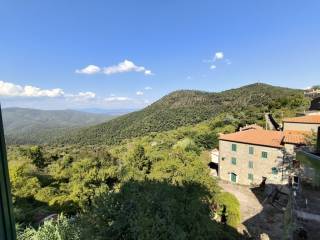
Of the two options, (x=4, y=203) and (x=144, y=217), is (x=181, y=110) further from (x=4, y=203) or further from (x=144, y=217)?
(x=4, y=203)

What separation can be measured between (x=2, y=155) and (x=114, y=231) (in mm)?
6925

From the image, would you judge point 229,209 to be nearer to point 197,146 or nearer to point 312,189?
point 312,189

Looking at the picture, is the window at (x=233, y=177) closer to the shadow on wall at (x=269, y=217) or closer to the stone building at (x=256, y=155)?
the stone building at (x=256, y=155)

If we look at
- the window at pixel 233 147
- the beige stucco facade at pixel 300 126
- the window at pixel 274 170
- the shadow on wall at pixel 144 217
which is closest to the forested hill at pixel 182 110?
the beige stucco facade at pixel 300 126

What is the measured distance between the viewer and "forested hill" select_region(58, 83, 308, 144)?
6544 cm

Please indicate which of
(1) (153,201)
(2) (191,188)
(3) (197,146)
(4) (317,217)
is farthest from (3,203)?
(3) (197,146)

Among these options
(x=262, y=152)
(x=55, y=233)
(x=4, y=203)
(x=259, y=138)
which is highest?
(x=4, y=203)

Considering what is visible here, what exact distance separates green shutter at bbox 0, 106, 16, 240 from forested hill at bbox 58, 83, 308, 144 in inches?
2366

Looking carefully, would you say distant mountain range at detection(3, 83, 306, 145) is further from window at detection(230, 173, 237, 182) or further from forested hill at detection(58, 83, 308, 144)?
window at detection(230, 173, 237, 182)

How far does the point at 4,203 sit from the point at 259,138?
27038mm

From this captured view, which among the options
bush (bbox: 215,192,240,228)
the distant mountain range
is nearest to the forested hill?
the distant mountain range

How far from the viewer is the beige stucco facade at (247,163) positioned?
23.9 meters

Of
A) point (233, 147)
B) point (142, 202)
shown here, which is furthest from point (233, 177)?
point (142, 202)

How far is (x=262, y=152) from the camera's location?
969 inches
